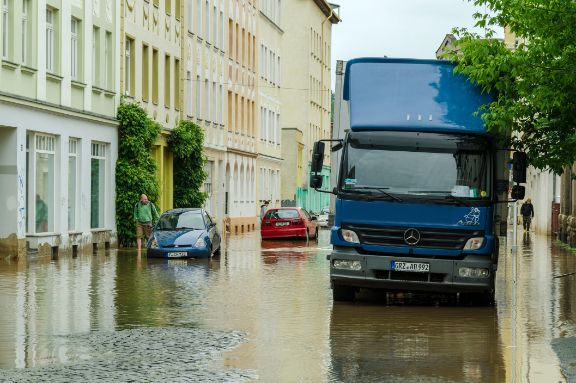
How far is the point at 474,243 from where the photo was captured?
1911 centimetres

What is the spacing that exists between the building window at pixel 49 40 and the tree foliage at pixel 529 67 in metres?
15.8

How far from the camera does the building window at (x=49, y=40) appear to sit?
36000mm

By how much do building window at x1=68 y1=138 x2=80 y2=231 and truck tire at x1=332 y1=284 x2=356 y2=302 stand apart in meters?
Result: 19.2

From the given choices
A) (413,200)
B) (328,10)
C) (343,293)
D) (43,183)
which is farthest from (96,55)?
(328,10)

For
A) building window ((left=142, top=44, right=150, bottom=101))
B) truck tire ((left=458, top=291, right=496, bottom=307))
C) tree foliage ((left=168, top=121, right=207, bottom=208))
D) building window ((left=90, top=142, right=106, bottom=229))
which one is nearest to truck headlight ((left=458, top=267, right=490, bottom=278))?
truck tire ((left=458, top=291, right=496, bottom=307))

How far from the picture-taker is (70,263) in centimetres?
3259

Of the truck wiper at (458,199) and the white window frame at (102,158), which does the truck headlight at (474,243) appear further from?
the white window frame at (102,158)

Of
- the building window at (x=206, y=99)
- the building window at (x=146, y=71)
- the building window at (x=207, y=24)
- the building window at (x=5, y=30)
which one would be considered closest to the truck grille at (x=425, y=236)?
the building window at (x=5, y=30)

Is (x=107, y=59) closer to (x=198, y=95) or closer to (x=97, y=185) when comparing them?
(x=97, y=185)

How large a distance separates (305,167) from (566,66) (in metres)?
80.5

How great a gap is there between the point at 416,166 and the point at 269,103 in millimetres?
62261

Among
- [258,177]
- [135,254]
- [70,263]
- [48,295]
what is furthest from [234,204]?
[48,295]

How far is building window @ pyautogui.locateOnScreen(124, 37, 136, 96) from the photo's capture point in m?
44.0

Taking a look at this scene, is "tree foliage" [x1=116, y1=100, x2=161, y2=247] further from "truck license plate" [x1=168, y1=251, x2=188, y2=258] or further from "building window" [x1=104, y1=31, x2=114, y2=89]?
"truck license plate" [x1=168, y1=251, x2=188, y2=258]
